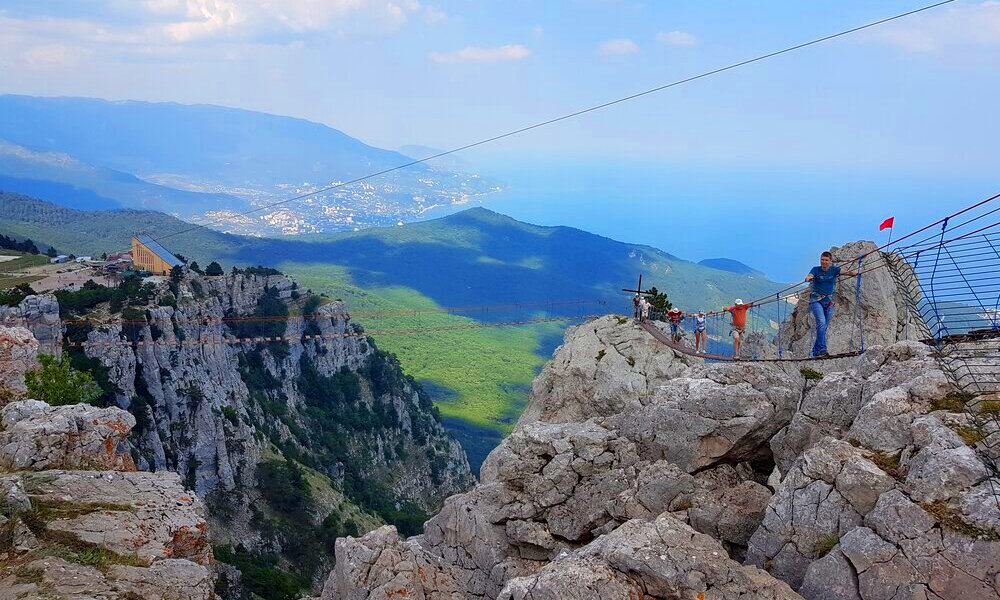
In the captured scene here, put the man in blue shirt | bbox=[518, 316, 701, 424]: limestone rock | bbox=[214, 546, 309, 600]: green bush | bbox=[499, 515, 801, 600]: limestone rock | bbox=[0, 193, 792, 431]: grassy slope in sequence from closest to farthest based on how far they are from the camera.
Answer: bbox=[499, 515, 801, 600]: limestone rock
the man in blue shirt
bbox=[518, 316, 701, 424]: limestone rock
bbox=[214, 546, 309, 600]: green bush
bbox=[0, 193, 792, 431]: grassy slope

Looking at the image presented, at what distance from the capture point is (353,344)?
75.9 m

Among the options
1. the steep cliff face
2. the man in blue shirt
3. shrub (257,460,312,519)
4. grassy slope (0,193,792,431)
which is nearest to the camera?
the man in blue shirt

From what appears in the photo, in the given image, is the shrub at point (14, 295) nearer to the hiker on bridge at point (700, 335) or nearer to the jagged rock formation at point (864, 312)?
the hiker on bridge at point (700, 335)

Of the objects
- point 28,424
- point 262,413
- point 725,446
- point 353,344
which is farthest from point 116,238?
point 725,446

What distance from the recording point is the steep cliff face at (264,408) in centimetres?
4572

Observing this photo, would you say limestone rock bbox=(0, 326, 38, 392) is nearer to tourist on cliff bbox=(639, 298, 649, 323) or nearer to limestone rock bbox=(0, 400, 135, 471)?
limestone rock bbox=(0, 400, 135, 471)

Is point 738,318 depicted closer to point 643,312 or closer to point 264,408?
point 643,312

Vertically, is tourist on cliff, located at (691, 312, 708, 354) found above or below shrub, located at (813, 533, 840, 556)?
above

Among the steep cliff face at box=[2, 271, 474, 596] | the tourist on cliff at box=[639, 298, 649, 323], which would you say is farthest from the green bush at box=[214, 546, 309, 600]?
the tourist on cliff at box=[639, 298, 649, 323]

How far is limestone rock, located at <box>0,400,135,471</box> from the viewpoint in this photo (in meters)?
16.5

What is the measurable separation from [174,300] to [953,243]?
51532 mm

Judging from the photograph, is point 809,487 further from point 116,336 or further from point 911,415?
point 116,336

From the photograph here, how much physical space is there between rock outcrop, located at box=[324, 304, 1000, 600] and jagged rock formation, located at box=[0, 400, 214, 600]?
362cm

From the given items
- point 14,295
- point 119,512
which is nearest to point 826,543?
point 119,512
